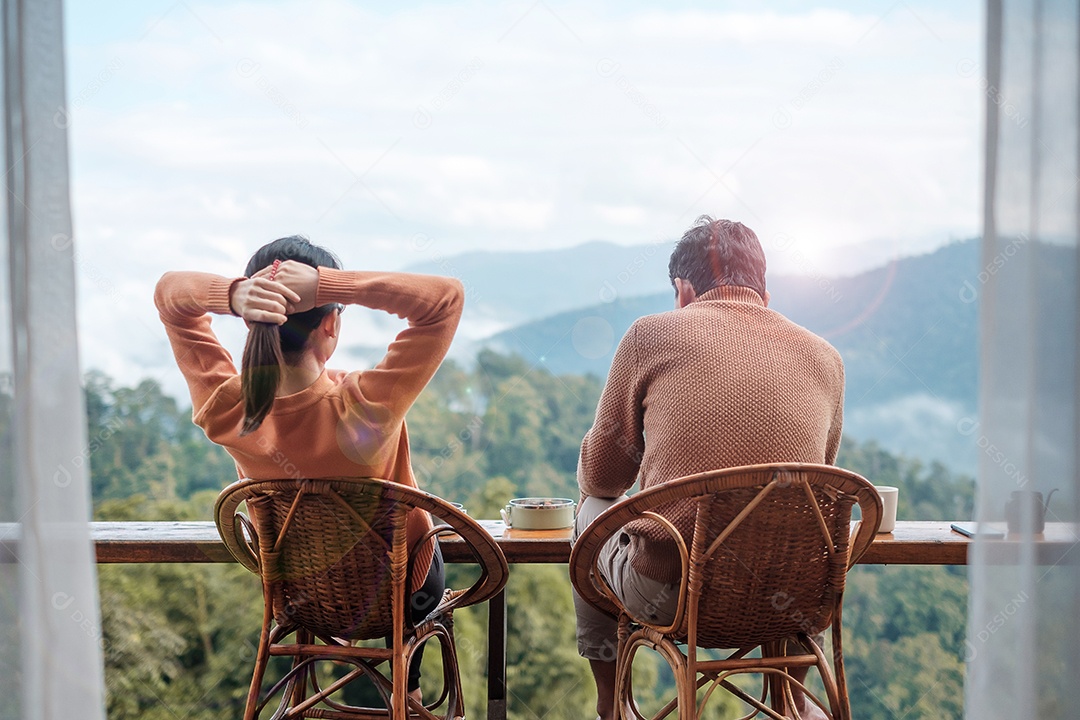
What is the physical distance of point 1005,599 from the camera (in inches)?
65.4

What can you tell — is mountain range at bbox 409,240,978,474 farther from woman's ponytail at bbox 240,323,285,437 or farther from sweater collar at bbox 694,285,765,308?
woman's ponytail at bbox 240,323,285,437

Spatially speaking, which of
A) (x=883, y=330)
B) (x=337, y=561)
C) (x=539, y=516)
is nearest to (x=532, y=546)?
(x=539, y=516)

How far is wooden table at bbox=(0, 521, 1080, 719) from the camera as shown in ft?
5.40

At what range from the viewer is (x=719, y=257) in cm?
167

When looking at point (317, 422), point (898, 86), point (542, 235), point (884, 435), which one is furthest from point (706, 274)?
point (542, 235)

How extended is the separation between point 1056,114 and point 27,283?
212 cm

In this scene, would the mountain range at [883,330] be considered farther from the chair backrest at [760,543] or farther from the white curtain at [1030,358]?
the chair backrest at [760,543]

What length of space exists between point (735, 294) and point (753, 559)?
537 millimetres

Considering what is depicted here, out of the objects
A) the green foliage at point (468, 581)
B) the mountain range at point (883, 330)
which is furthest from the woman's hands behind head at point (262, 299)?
the mountain range at point (883, 330)

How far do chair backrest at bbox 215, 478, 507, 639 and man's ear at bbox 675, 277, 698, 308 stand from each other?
67cm

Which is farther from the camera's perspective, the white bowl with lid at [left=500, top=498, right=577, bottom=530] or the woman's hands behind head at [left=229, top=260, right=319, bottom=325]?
the white bowl with lid at [left=500, top=498, right=577, bottom=530]

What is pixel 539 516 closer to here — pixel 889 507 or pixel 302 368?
pixel 302 368

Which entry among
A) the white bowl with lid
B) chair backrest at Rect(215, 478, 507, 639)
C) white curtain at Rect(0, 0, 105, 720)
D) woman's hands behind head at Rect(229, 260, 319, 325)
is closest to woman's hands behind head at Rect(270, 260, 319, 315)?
woman's hands behind head at Rect(229, 260, 319, 325)

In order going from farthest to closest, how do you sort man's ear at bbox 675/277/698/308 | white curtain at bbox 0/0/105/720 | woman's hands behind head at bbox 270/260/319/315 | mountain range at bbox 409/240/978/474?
mountain range at bbox 409/240/978/474 < man's ear at bbox 675/277/698/308 < white curtain at bbox 0/0/105/720 < woman's hands behind head at bbox 270/260/319/315
